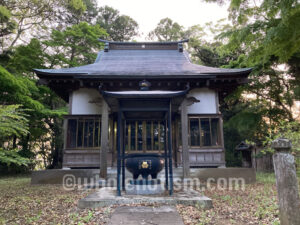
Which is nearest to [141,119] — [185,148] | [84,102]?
[185,148]

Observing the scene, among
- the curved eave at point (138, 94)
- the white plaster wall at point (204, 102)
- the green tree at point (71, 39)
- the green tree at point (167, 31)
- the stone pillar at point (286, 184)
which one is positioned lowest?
the stone pillar at point (286, 184)

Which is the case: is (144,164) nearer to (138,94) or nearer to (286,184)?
(138,94)

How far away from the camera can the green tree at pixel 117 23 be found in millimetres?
22266

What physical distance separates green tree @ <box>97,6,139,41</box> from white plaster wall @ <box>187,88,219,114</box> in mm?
15919

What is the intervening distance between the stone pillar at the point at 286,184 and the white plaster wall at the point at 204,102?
635 cm

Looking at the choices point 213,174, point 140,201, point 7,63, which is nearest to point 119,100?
point 140,201

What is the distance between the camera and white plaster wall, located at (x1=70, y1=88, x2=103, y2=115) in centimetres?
886

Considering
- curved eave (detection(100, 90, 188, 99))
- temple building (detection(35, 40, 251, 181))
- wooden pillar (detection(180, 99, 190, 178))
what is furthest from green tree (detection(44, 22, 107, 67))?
curved eave (detection(100, 90, 188, 99))

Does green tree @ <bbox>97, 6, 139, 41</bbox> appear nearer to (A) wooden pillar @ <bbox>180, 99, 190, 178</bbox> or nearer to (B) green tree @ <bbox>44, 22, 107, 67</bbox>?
(B) green tree @ <bbox>44, 22, 107, 67</bbox>

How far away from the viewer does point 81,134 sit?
28.7 ft

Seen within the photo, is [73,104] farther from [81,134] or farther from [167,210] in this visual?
[167,210]

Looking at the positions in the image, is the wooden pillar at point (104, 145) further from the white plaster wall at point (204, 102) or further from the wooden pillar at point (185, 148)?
the white plaster wall at point (204, 102)

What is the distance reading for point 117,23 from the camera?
22531 millimetres

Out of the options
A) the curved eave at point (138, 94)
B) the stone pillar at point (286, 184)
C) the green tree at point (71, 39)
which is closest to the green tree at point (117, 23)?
the green tree at point (71, 39)
